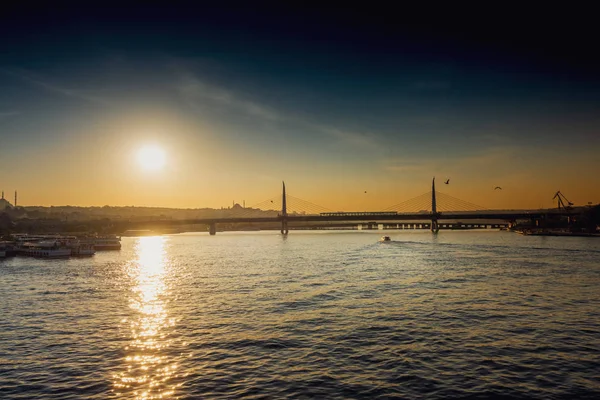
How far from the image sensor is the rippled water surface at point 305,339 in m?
18.6

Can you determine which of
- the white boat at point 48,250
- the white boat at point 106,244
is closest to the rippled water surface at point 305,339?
the white boat at point 48,250

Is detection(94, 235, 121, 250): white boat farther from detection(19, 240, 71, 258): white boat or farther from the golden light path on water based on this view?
the golden light path on water

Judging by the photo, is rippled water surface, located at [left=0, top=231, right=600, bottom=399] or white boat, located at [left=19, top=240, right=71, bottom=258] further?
white boat, located at [left=19, top=240, right=71, bottom=258]

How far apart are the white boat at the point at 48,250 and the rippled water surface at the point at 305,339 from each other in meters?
50.5

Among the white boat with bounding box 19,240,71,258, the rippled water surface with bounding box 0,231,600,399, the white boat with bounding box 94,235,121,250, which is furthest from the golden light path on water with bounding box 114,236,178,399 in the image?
the white boat with bounding box 94,235,121,250

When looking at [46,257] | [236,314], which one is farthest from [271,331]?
[46,257]

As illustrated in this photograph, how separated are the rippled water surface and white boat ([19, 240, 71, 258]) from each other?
50482 millimetres

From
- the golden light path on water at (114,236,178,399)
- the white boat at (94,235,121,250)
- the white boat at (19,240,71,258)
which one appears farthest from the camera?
the white boat at (94,235,121,250)

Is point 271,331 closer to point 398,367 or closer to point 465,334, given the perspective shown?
point 398,367

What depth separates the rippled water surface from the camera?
18.6m

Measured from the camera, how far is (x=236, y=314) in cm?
3278

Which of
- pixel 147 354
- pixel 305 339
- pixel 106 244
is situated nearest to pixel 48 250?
pixel 106 244

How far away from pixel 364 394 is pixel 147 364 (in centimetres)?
1102

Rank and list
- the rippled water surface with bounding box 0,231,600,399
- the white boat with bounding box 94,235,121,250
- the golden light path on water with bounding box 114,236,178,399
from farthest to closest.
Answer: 1. the white boat with bounding box 94,235,121,250
2. the rippled water surface with bounding box 0,231,600,399
3. the golden light path on water with bounding box 114,236,178,399
